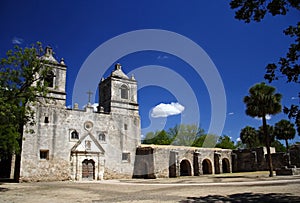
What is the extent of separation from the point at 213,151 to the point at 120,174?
41.9ft

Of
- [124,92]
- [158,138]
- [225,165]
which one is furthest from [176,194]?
[158,138]

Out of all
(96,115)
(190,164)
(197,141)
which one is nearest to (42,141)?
(96,115)

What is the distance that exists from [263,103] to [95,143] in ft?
51.0

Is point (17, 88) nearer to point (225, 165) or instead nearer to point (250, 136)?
point (225, 165)

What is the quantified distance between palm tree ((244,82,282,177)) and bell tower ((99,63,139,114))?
1255 cm

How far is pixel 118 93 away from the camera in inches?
1117

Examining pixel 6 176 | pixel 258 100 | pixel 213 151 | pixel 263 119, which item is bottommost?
pixel 6 176

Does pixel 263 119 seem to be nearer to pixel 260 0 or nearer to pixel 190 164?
pixel 190 164

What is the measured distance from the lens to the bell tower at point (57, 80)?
24.6 meters

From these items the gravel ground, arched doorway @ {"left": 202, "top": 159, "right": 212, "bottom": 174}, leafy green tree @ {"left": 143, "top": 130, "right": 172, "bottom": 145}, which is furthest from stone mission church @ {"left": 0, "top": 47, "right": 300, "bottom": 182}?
leafy green tree @ {"left": 143, "top": 130, "right": 172, "bottom": 145}

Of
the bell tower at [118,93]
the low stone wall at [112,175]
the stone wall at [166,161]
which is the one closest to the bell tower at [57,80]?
the bell tower at [118,93]

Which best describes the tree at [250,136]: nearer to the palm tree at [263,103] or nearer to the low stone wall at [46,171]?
the palm tree at [263,103]

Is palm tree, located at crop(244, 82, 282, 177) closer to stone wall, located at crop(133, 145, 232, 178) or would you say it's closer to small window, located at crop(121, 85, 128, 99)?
stone wall, located at crop(133, 145, 232, 178)

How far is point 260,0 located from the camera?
696 cm
